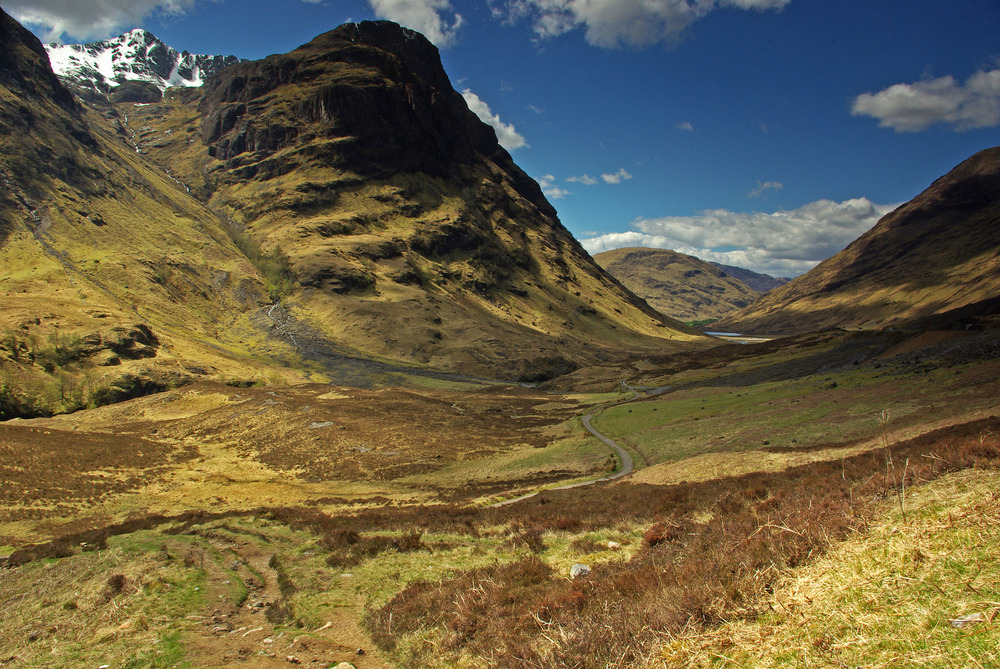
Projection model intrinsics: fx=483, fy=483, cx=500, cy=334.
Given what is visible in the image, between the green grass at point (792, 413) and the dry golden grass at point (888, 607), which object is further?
the green grass at point (792, 413)

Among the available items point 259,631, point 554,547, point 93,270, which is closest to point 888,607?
point 554,547

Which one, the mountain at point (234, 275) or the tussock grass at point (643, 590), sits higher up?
the mountain at point (234, 275)

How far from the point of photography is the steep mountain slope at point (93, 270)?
231ft

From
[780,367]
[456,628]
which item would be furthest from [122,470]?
[780,367]

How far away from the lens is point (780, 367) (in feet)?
228

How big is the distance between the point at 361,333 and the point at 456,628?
126947 mm

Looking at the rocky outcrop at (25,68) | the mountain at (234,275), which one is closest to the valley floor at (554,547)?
the mountain at (234,275)

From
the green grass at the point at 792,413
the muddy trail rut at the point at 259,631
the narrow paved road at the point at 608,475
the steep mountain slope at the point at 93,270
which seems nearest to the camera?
the muddy trail rut at the point at 259,631

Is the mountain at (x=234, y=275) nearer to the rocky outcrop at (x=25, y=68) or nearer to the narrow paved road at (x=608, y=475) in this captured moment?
the rocky outcrop at (x=25, y=68)

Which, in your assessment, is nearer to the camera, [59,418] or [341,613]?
[341,613]

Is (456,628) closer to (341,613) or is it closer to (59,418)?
(341,613)

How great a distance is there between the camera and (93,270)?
4230 inches

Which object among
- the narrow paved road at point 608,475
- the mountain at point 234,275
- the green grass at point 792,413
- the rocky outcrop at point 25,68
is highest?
the rocky outcrop at point 25,68

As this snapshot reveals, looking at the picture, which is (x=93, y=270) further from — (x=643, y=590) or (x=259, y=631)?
(x=643, y=590)
